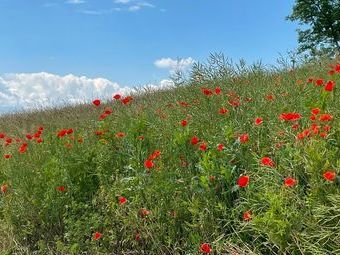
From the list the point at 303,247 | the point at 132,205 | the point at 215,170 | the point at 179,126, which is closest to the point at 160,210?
the point at 132,205

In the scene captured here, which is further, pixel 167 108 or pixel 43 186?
pixel 167 108

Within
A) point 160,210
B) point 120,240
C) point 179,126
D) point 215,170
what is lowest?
point 120,240

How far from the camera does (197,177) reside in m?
3.77

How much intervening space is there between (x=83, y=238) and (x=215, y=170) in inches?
57.5

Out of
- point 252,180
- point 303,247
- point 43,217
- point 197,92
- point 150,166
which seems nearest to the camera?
point 303,247

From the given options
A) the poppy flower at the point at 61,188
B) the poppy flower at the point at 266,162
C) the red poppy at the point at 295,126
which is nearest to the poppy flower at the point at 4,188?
the poppy flower at the point at 61,188

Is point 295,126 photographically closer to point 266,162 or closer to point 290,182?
point 266,162

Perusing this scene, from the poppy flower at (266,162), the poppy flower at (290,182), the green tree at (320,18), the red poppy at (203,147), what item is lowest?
the poppy flower at (290,182)

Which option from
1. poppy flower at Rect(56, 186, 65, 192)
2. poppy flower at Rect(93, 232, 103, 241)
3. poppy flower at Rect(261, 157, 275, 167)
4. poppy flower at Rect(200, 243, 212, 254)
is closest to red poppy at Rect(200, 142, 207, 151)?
poppy flower at Rect(261, 157, 275, 167)

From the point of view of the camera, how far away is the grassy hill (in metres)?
2.99

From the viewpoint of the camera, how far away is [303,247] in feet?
9.58

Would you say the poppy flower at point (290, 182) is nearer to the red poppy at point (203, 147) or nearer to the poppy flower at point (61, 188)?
the red poppy at point (203, 147)

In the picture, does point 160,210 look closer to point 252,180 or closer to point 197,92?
point 252,180

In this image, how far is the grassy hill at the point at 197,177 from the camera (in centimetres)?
299
